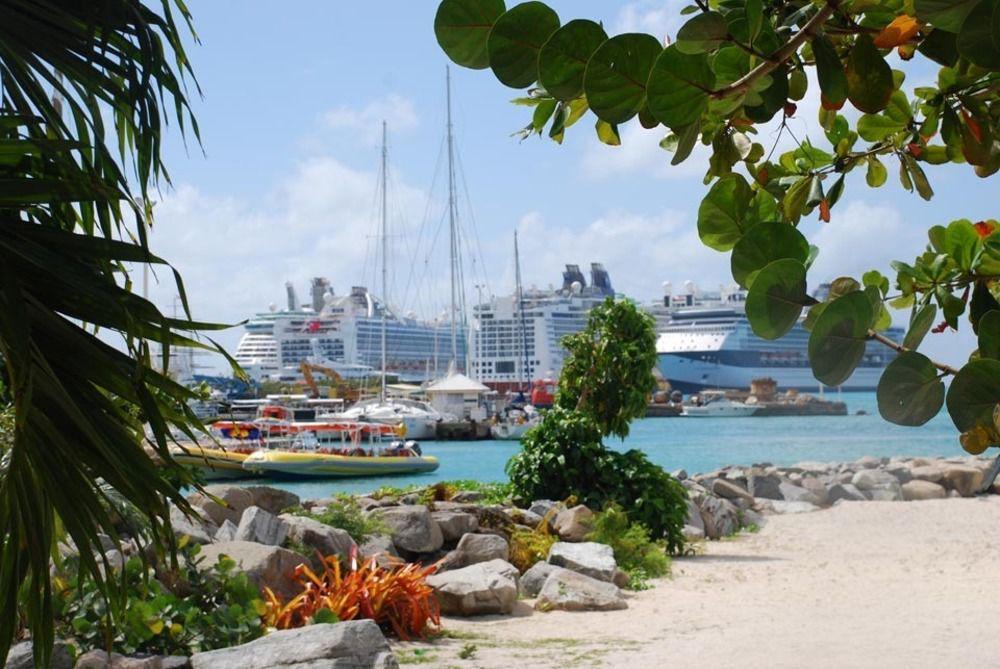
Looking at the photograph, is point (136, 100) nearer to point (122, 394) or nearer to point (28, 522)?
point (122, 394)

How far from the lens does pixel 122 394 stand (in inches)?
Result: 95.5

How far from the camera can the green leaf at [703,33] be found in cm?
118

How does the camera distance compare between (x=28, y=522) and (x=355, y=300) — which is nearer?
(x=28, y=522)

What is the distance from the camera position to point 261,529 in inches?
318

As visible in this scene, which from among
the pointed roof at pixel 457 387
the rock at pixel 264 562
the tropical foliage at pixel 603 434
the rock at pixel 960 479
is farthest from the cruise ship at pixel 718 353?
the rock at pixel 264 562

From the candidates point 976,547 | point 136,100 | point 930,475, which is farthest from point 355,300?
point 136,100

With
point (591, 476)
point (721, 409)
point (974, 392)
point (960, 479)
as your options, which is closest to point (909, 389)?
point (974, 392)

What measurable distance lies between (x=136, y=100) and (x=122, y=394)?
2.15 feet

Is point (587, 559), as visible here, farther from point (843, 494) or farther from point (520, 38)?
point (843, 494)

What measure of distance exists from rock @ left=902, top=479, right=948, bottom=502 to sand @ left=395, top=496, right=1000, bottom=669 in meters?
5.88

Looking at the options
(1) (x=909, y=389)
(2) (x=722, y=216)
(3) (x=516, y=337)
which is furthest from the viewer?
(3) (x=516, y=337)

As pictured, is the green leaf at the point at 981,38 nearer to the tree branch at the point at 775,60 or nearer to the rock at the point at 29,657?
the tree branch at the point at 775,60

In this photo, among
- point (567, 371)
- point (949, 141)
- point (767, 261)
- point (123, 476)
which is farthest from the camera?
point (567, 371)

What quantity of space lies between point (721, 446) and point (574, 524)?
137ft
